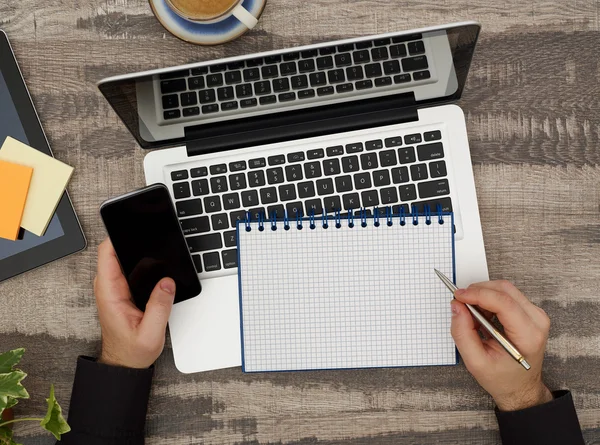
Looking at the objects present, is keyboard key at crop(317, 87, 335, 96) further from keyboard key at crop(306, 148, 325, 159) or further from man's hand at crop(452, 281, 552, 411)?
man's hand at crop(452, 281, 552, 411)

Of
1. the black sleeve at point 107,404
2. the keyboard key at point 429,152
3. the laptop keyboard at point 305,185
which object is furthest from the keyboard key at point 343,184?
the black sleeve at point 107,404

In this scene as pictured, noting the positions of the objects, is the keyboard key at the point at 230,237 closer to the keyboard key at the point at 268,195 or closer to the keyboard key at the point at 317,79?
the keyboard key at the point at 268,195

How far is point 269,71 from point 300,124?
0.29ft

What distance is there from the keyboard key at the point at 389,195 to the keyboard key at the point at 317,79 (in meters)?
0.17

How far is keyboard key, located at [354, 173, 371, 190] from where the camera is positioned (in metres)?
0.77

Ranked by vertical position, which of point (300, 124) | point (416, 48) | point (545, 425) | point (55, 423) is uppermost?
point (416, 48)

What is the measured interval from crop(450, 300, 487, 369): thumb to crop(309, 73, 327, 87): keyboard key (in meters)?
0.35

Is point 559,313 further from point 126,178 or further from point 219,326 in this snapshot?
point 126,178

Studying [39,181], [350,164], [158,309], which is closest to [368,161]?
[350,164]

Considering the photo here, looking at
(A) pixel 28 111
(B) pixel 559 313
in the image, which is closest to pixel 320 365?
(B) pixel 559 313

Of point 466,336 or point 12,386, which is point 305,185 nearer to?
point 466,336

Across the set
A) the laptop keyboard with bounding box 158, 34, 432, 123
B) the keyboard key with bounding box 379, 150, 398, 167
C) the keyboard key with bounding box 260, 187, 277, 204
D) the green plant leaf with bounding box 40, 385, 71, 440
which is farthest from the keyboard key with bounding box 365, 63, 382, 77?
the green plant leaf with bounding box 40, 385, 71, 440

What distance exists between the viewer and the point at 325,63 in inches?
28.3

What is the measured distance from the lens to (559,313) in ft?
2.64
